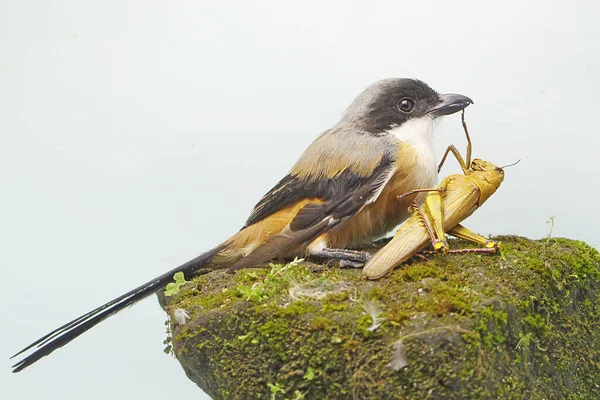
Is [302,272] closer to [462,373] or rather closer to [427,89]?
[462,373]

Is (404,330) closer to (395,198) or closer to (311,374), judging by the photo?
(311,374)

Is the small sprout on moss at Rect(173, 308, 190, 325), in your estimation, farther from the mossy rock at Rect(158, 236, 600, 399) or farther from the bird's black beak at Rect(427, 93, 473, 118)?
the bird's black beak at Rect(427, 93, 473, 118)

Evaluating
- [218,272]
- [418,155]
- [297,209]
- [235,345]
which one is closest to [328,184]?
[297,209]

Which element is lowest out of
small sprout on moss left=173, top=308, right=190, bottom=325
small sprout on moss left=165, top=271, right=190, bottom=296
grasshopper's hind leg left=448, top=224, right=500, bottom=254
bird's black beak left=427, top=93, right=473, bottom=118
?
grasshopper's hind leg left=448, top=224, right=500, bottom=254

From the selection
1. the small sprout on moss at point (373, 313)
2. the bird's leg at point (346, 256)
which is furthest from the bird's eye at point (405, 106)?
the small sprout on moss at point (373, 313)

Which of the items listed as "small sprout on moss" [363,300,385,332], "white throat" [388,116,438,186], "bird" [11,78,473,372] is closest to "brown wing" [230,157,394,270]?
"bird" [11,78,473,372]

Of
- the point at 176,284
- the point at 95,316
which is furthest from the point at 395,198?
the point at 95,316
